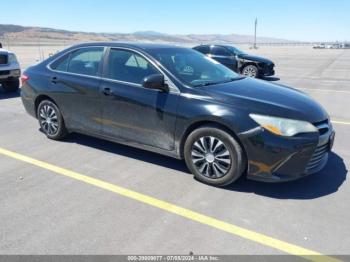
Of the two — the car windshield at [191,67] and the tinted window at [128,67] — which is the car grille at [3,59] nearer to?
the tinted window at [128,67]

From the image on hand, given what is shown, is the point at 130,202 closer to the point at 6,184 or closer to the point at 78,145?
the point at 6,184

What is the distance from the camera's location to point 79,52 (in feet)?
17.5

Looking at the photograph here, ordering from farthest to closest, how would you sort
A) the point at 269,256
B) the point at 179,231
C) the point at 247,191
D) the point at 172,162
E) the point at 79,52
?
the point at 79,52
the point at 172,162
the point at 247,191
the point at 179,231
the point at 269,256

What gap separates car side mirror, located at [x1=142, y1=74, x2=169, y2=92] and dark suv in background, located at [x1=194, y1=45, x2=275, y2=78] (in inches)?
438

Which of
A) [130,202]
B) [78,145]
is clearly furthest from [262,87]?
[78,145]

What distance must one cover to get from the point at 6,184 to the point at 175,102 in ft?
7.37

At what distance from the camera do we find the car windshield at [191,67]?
14.5 feet

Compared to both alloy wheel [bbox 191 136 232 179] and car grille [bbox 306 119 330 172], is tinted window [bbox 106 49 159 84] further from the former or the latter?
car grille [bbox 306 119 330 172]

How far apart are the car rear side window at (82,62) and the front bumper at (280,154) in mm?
2524

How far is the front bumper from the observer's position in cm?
365

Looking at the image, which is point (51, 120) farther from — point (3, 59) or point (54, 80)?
point (3, 59)

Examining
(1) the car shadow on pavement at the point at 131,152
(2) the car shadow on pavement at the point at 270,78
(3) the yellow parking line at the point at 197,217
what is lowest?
(3) the yellow parking line at the point at 197,217

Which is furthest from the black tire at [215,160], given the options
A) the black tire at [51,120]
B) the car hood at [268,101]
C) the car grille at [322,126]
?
the black tire at [51,120]

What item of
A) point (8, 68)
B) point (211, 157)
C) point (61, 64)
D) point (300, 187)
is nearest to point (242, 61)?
point (8, 68)
